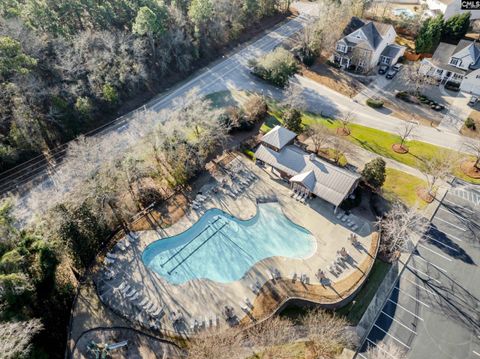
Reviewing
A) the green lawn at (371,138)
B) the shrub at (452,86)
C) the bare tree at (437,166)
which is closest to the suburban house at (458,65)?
the shrub at (452,86)

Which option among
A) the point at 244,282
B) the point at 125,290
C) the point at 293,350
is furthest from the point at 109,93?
the point at 293,350

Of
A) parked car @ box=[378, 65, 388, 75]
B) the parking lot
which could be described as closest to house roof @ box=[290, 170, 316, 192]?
the parking lot

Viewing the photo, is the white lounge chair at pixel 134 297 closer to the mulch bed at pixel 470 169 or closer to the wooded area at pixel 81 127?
the wooded area at pixel 81 127

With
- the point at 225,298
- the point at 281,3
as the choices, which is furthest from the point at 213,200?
the point at 281,3

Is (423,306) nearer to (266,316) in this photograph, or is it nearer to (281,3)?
(266,316)

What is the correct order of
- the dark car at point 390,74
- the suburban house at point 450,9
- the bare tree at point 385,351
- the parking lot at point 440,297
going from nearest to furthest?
the bare tree at point 385,351
the parking lot at point 440,297
the dark car at point 390,74
the suburban house at point 450,9

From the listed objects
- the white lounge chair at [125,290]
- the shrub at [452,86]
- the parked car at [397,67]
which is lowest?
the white lounge chair at [125,290]

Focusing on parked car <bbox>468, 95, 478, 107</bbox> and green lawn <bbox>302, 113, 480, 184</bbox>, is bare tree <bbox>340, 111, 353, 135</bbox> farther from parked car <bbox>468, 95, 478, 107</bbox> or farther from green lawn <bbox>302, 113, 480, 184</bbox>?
parked car <bbox>468, 95, 478, 107</bbox>
